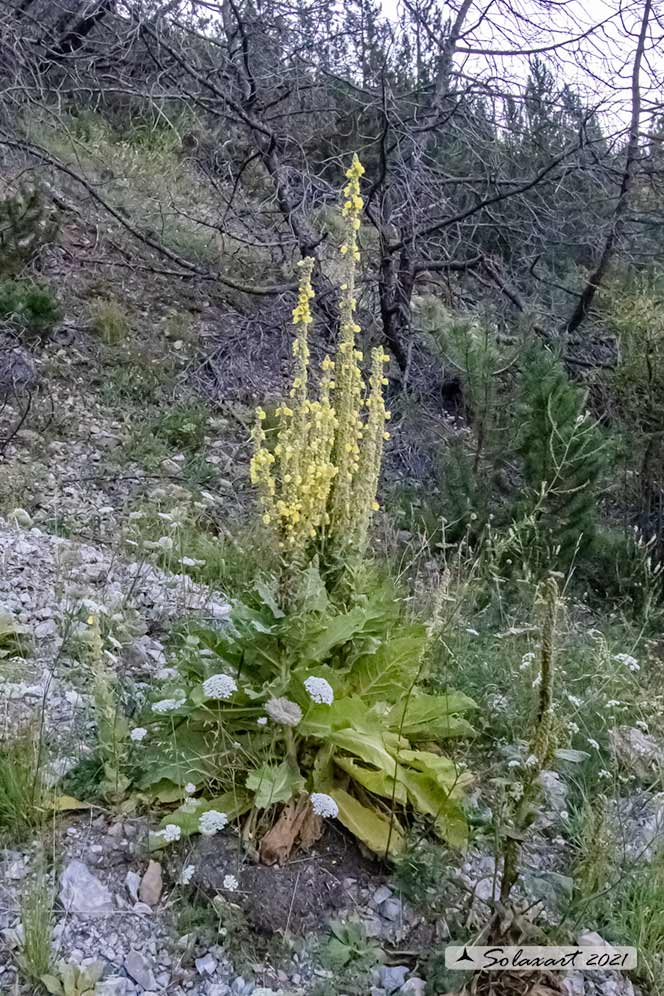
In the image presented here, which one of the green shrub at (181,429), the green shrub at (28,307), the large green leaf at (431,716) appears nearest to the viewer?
the large green leaf at (431,716)

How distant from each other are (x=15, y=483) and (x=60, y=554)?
1385mm

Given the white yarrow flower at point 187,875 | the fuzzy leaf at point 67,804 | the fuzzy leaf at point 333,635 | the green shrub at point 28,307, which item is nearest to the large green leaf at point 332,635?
the fuzzy leaf at point 333,635

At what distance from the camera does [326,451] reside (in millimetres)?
2506

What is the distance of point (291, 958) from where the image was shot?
201 cm

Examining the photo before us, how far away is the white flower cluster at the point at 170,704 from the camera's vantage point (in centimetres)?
237

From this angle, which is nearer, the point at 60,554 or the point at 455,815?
the point at 455,815

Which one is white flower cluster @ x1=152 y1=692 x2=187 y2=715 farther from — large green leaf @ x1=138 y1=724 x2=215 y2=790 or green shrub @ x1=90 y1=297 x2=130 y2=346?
green shrub @ x1=90 y1=297 x2=130 y2=346

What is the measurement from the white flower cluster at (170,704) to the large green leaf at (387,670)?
1.77 feet

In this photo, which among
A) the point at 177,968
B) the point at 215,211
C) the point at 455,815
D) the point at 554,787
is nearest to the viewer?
the point at 177,968

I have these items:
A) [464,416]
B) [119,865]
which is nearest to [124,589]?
[119,865]

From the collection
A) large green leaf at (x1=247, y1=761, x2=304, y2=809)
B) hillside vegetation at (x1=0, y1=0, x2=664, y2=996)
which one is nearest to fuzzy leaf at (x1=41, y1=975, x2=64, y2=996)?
hillside vegetation at (x1=0, y1=0, x2=664, y2=996)

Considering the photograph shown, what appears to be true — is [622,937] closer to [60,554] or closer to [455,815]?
[455,815]

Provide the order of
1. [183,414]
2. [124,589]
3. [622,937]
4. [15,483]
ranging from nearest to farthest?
1. [622,937]
2. [124,589]
3. [15,483]
4. [183,414]

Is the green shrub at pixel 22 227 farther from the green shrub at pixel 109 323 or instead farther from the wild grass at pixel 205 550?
the wild grass at pixel 205 550
